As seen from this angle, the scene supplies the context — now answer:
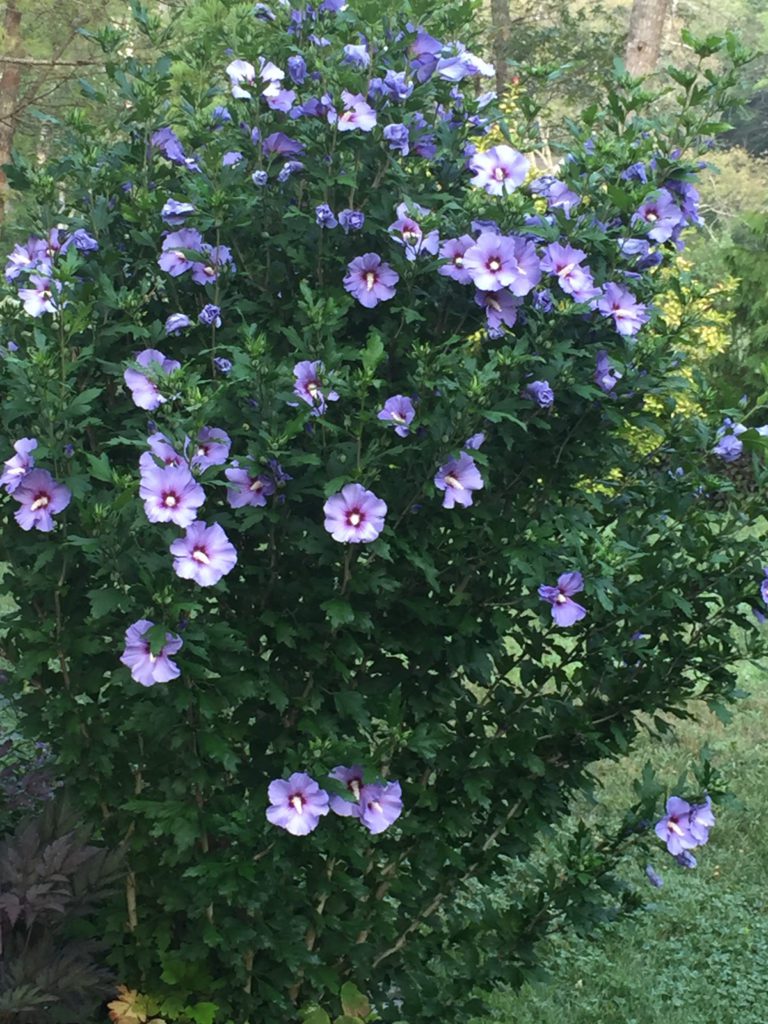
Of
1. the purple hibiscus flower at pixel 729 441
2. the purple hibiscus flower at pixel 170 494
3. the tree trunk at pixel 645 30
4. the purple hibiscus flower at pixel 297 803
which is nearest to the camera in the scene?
the purple hibiscus flower at pixel 170 494

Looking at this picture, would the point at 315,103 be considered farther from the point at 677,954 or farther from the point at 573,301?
the point at 677,954

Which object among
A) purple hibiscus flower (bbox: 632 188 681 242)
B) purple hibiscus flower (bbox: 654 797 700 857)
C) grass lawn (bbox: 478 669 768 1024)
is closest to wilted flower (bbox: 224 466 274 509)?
purple hibiscus flower (bbox: 632 188 681 242)

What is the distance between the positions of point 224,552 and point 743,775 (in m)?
3.95

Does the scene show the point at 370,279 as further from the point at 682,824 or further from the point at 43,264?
the point at 682,824

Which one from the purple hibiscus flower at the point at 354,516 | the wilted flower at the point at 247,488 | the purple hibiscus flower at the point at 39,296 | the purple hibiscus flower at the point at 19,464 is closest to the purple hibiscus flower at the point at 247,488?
the wilted flower at the point at 247,488

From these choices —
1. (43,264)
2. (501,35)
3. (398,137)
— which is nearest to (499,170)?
(398,137)

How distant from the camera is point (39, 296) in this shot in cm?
235

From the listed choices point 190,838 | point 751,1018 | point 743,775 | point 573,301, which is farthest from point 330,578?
point 743,775

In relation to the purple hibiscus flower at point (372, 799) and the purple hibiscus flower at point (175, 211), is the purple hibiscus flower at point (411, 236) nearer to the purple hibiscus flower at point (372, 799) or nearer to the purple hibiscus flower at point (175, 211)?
the purple hibiscus flower at point (175, 211)

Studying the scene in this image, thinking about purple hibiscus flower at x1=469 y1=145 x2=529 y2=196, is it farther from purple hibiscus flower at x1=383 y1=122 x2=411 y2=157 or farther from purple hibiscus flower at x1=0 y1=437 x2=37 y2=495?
purple hibiscus flower at x1=0 y1=437 x2=37 y2=495

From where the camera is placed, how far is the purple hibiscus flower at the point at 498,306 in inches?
91.9

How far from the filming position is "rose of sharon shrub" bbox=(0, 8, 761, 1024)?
7.23 ft

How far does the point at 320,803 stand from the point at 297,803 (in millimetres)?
44

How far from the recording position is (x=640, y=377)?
7.88ft
